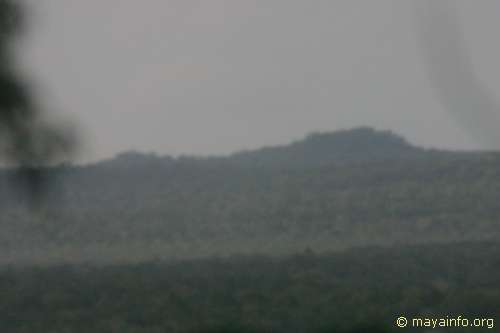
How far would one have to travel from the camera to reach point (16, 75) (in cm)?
2353

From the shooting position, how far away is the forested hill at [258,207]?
43.3m

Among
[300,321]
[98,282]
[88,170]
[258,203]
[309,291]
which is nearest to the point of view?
[300,321]

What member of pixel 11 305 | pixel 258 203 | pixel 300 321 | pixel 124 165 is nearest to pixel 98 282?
pixel 11 305

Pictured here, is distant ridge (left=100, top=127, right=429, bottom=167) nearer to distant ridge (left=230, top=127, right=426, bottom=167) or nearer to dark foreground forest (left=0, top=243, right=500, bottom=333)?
distant ridge (left=230, top=127, right=426, bottom=167)

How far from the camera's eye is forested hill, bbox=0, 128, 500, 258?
142ft

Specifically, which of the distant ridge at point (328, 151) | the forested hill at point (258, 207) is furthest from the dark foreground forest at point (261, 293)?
the distant ridge at point (328, 151)

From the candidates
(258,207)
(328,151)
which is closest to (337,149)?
(328,151)

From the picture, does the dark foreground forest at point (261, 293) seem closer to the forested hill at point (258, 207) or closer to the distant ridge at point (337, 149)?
the forested hill at point (258, 207)

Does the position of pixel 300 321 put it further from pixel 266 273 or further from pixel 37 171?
pixel 37 171

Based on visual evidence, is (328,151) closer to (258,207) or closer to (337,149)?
(337,149)

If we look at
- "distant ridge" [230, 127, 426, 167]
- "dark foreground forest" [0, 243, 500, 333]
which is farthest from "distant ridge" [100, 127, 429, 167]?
"dark foreground forest" [0, 243, 500, 333]

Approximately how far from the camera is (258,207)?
52.7 m

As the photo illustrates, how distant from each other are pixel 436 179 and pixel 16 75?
109ft

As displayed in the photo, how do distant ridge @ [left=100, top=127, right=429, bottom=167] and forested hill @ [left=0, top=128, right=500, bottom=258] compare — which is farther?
distant ridge @ [left=100, top=127, right=429, bottom=167]
